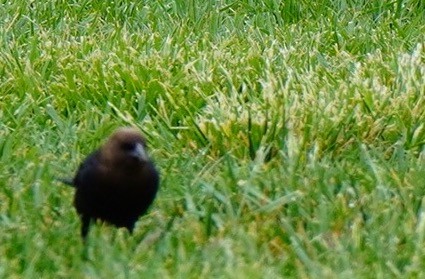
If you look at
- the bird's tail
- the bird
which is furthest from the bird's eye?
the bird's tail

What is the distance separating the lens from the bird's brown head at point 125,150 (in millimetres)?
3904

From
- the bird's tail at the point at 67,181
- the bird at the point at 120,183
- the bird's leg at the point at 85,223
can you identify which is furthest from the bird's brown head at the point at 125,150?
the bird's tail at the point at 67,181

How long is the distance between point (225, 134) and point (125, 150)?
95 centimetres

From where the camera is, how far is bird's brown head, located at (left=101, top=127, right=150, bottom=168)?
3904mm

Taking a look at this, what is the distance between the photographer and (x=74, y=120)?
5.25 m

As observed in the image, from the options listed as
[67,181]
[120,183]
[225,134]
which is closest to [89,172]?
[120,183]

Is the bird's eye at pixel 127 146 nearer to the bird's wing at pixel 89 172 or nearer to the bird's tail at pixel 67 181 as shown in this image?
the bird's wing at pixel 89 172

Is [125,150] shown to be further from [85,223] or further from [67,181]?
[67,181]

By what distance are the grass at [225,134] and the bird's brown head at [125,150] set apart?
0.23 metres

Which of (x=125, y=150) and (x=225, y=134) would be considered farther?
(x=225, y=134)

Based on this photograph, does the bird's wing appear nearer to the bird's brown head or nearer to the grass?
the bird's brown head

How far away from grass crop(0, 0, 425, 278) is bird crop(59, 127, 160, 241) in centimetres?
8

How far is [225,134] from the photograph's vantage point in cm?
483

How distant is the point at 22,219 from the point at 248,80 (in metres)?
1.69
